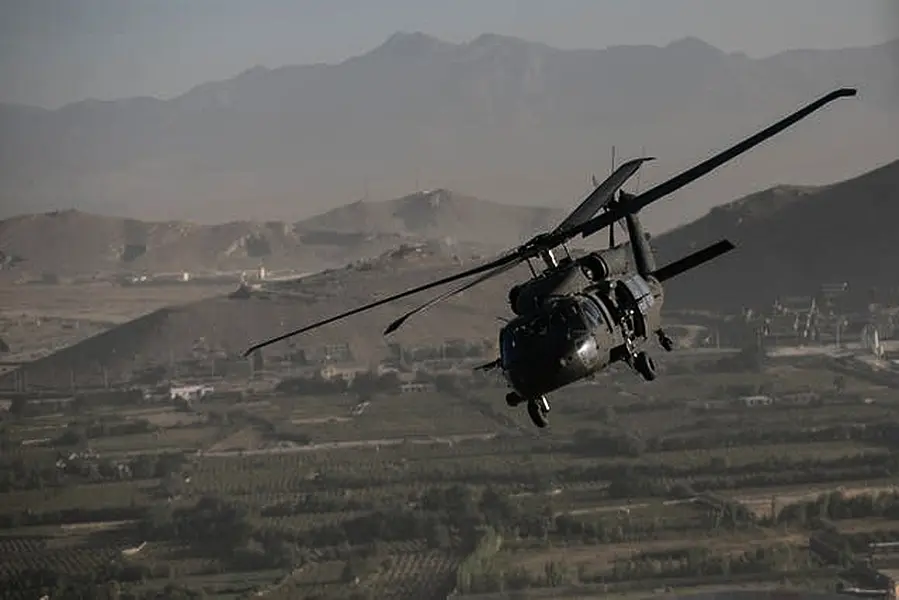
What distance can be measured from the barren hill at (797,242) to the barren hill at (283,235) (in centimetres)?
760

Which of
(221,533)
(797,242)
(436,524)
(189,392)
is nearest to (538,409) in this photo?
(436,524)

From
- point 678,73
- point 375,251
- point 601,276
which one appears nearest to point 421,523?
point 601,276

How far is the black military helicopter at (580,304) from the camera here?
40.9 feet

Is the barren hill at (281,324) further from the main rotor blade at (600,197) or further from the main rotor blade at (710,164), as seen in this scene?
the main rotor blade at (710,164)

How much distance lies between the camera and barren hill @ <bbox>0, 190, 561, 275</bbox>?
7356cm

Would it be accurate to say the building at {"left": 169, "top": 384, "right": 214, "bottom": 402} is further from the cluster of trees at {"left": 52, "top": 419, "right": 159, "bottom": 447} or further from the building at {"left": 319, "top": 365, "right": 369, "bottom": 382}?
the cluster of trees at {"left": 52, "top": 419, "right": 159, "bottom": 447}

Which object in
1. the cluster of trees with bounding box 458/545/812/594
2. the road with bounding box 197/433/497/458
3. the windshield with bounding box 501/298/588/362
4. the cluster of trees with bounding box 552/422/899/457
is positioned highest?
the windshield with bounding box 501/298/588/362

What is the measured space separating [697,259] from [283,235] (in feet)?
228

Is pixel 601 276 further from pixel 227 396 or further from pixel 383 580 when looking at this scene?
pixel 227 396

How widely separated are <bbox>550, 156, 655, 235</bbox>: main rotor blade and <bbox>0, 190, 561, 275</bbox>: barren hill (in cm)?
5418

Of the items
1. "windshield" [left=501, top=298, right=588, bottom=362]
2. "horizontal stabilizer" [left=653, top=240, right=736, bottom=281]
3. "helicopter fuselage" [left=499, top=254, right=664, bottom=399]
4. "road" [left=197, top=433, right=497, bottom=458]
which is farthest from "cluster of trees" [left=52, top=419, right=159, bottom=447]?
"windshield" [left=501, top=298, right=588, bottom=362]

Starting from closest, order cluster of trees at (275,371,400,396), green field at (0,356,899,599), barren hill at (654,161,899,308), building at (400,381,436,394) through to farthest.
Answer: green field at (0,356,899,599) → building at (400,381,436,394) → cluster of trees at (275,371,400,396) → barren hill at (654,161,899,308)

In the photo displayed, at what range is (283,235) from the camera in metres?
83.0

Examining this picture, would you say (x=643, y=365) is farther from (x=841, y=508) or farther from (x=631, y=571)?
(x=841, y=508)
